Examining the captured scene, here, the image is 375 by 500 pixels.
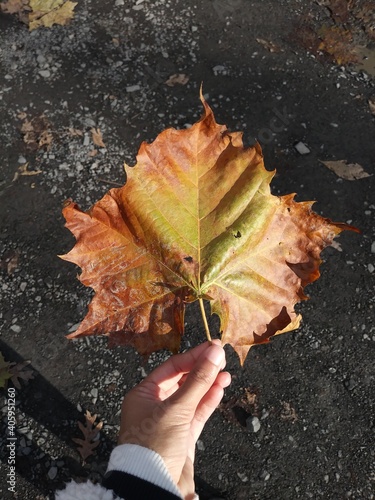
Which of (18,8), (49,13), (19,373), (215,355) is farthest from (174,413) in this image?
(18,8)

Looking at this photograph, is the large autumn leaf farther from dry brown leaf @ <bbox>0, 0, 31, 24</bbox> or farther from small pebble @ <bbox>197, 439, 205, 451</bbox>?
dry brown leaf @ <bbox>0, 0, 31, 24</bbox>

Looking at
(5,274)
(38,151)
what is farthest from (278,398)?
(38,151)

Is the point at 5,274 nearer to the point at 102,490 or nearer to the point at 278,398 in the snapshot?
the point at 102,490

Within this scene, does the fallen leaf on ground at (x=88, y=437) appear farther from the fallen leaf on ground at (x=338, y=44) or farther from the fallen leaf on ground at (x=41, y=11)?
the fallen leaf on ground at (x=338, y=44)

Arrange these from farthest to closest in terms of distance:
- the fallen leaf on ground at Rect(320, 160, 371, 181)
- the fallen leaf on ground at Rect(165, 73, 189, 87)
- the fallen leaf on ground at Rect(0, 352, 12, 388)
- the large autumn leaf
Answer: the fallen leaf on ground at Rect(165, 73, 189, 87) < the fallen leaf on ground at Rect(320, 160, 371, 181) < the fallen leaf on ground at Rect(0, 352, 12, 388) < the large autumn leaf

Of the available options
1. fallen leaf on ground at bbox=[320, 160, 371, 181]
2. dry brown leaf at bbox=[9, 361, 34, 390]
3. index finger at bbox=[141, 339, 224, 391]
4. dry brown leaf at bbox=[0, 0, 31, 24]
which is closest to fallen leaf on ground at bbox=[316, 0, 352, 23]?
fallen leaf on ground at bbox=[320, 160, 371, 181]

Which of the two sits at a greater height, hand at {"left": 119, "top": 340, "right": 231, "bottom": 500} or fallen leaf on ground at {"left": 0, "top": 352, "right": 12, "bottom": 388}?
hand at {"left": 119, "top": 340, "right": 231, "bottom": 500}
